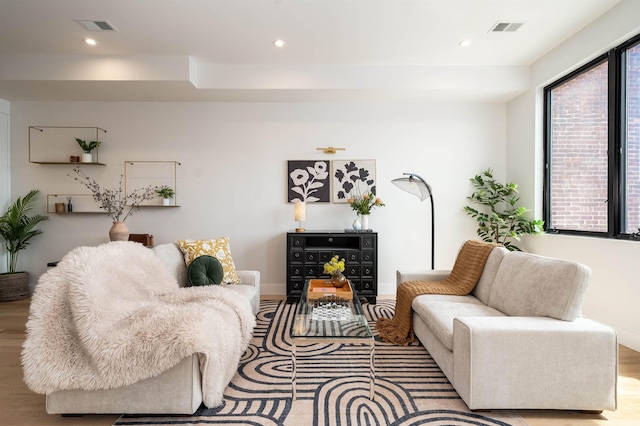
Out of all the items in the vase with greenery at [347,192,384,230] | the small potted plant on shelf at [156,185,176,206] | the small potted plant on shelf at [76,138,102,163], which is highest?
the small potted plant on shelf at [76,138,102,163]

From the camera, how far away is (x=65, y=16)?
3.21 metres

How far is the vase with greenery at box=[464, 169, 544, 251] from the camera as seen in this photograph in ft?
14.1

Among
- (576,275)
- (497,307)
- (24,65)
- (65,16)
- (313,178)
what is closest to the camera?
(576,275)

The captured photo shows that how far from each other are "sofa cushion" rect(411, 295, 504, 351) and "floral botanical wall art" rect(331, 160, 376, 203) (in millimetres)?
2159

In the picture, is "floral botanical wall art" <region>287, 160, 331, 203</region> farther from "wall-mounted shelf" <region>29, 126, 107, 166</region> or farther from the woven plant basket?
the woven plant basket

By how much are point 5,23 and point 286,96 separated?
283cm

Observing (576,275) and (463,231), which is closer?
(576,275)

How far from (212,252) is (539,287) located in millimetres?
2752

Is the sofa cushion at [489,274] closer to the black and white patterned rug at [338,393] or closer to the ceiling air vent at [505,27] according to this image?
the black and white patterned rug at [338,393]

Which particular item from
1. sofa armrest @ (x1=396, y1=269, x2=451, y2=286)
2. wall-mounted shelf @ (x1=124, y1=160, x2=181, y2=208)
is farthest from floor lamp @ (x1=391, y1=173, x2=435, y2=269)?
wall-mounted shelf @ (x1=124, y1=160, x2=181, y2=208)

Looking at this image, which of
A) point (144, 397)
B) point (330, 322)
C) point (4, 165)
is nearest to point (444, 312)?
point (330, 322)

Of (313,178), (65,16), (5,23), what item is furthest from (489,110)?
(5,23)

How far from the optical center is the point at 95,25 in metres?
3.36

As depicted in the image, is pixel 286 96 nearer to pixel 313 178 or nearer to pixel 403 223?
pixel 313 178
